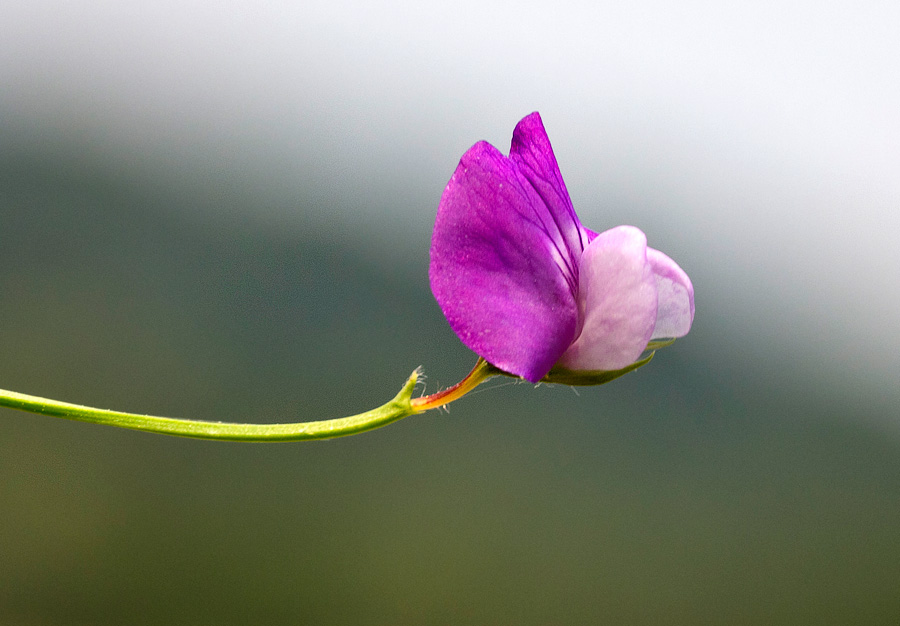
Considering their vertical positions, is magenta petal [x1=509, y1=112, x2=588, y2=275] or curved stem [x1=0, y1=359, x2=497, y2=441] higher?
magenta petal [x1=509, y1=112, x2=588, y2=275]

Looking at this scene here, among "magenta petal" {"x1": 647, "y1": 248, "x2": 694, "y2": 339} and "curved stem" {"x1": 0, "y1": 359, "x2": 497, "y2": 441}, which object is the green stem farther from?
"magenta petal" {"x1": 647, "y1": 248, "x2": 694, "y2": 339}

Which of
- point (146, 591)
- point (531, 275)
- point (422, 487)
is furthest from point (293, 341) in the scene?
point (531, 275)

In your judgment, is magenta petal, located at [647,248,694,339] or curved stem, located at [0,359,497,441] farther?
magenta petal, located at [647,248,694,339]

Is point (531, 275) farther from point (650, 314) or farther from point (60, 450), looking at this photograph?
point (60, 450)

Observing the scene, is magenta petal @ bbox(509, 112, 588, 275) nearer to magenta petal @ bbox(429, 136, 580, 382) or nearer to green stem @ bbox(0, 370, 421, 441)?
magenta petal @ bbox(429, 136, 580, 382)

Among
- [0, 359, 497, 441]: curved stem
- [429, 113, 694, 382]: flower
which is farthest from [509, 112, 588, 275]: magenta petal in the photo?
[0, 359, 497, 441]: curved stem

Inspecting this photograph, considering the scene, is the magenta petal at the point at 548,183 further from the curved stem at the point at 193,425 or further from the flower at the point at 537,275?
the curved stem at the point at 193,425

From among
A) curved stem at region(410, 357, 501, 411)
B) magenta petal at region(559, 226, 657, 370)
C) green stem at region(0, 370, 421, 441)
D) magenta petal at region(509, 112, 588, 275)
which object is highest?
magenta petal at region(509, 112, 588, 275)

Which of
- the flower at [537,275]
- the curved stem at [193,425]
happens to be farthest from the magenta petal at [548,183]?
the curved stem at [193,425]
